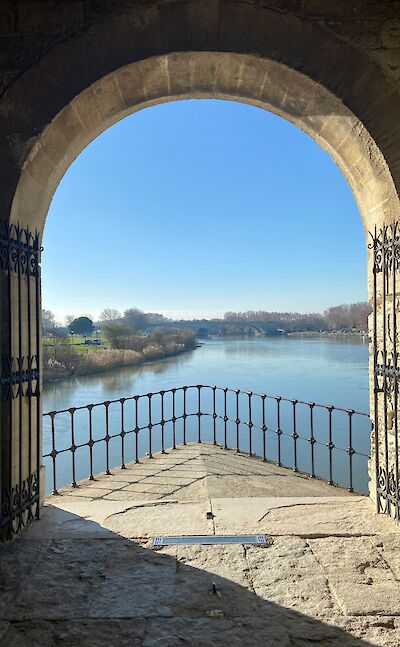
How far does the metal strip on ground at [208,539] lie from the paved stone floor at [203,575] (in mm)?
61

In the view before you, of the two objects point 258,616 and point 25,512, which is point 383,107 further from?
point 25,512

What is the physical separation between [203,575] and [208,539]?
0.41m

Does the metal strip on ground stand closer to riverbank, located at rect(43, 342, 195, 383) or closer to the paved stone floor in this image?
the paved stone floor

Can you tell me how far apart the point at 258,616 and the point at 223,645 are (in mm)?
273

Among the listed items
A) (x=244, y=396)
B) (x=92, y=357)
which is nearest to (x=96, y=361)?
(x=92, y=357)

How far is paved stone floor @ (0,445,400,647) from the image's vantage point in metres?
2.05

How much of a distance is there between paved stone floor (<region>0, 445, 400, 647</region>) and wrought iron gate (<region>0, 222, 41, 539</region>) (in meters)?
0.28

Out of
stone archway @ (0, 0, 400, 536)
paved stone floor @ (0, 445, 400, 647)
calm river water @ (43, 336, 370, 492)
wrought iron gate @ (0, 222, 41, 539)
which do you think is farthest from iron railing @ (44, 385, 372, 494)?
stone archway @ (0, 0, 400, 536)

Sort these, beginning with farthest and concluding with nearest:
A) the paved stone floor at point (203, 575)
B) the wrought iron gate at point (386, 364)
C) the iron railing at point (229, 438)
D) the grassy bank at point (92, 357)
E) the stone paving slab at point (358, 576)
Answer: the grassy bank at point (92, 357) < the iron railing at point (229, 438) < the wrought iron gate at point (386, 364) < the stone paving slab at point (358, 576) < the paved stone floor at point (203, 575)

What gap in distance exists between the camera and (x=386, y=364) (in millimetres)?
3246

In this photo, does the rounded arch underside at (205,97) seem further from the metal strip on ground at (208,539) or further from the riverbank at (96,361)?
the riverbank at (96,361)

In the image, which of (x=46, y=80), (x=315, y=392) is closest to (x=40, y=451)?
(x=46, y=80)

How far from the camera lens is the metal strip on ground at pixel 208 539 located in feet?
9.45

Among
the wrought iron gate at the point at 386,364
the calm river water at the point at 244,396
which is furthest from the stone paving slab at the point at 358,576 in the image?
the calm river water at the point at 244,396
